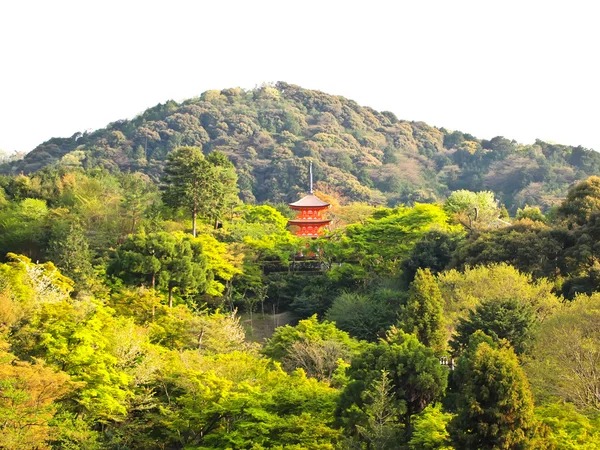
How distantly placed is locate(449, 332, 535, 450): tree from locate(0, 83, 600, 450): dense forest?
3cm

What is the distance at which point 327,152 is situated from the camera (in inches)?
3137

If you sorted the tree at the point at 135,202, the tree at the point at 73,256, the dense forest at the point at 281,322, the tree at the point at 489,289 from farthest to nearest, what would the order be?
the tree at the point at 135,202, the tree at the point at 73,256, the tree at the point at 489,289, the dense forest at the point at 281,322

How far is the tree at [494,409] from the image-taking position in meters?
11.9

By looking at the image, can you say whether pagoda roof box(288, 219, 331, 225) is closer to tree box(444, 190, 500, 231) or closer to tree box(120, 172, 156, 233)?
tree box(444, 190, 500, 231)

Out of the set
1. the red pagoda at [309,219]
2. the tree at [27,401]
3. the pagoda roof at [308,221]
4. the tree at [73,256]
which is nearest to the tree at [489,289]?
the tree at [27,401]

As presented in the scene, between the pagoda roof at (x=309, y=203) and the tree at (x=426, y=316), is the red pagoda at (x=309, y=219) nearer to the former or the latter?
the pagoda roof at (x=309, y=203)

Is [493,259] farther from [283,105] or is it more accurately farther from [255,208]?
[283,105]

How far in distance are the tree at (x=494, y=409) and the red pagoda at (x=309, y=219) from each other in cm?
2903

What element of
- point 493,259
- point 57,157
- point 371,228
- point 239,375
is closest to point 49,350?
point 239,375

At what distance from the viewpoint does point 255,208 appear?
40.6 m

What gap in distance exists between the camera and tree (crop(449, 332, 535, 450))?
1190 cm

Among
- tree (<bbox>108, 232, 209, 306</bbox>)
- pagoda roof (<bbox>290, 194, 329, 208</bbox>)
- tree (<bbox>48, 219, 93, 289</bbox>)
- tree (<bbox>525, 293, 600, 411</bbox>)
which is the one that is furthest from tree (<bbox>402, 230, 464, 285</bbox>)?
tree (<bbox>48, 219, 93, 289</bbox>)

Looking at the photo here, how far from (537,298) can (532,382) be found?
5.87m

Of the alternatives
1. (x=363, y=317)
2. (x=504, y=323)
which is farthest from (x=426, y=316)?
(x=363, y=317)
